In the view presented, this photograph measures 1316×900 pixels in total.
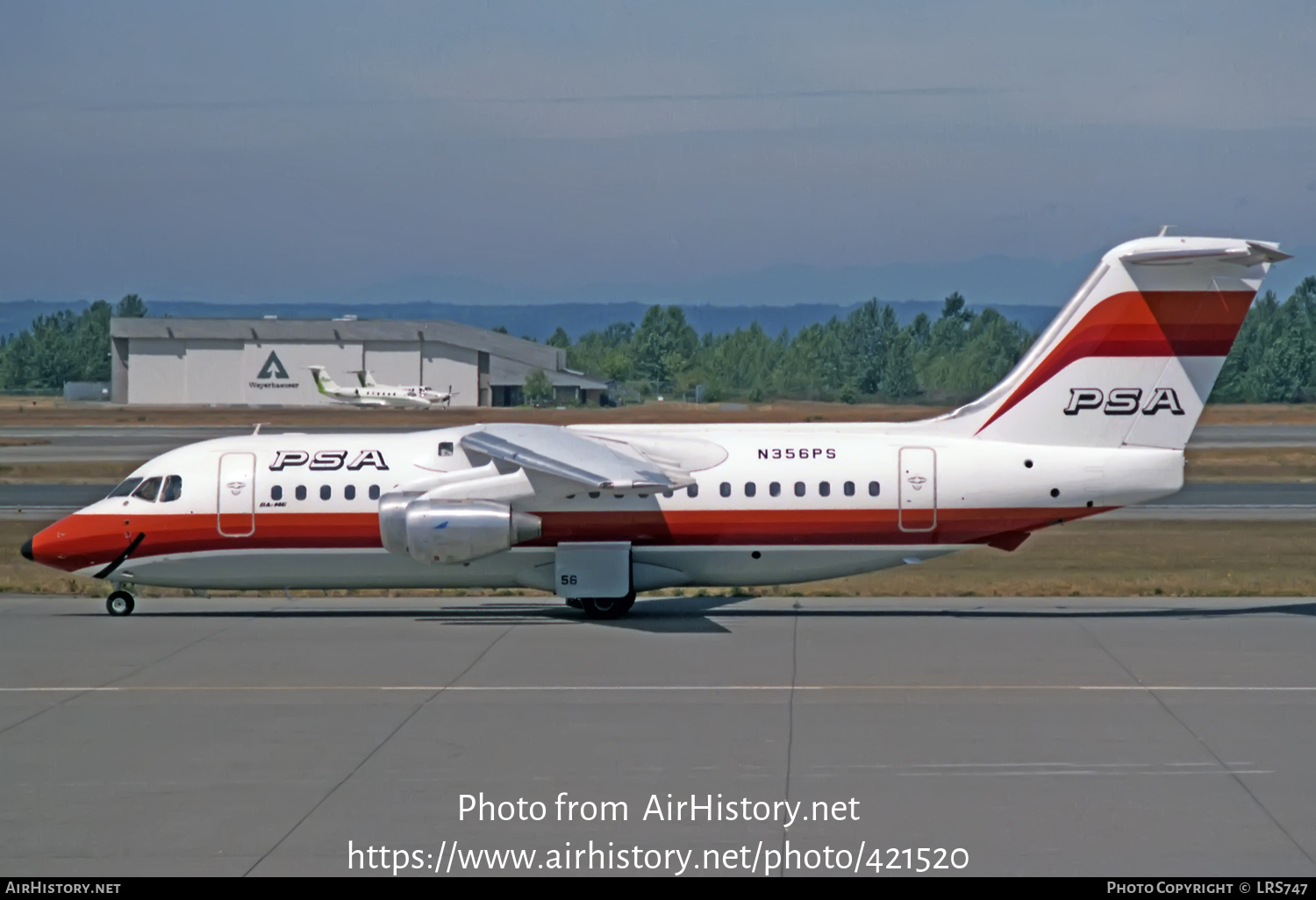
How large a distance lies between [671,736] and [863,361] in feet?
415

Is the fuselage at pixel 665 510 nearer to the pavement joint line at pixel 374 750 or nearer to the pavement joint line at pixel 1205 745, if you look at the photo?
the pavement joint line at pixel 1205 745

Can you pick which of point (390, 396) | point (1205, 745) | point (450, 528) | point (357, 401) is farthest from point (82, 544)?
point (357, 401)

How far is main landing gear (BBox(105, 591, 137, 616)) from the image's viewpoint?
24.8 metres

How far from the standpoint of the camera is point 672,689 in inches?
698

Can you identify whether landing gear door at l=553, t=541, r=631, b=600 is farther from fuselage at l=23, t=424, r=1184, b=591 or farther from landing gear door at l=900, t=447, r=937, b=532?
landing gear door at l=900, t=447, r=937, b=532

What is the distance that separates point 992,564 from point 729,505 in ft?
33.6

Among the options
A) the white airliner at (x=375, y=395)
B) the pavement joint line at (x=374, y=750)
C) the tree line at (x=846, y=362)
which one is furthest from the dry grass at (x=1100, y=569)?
the white airliner at (x=375, y=395)

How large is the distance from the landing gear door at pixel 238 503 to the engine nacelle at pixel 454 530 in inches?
122

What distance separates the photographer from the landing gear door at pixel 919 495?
2322 centimetres

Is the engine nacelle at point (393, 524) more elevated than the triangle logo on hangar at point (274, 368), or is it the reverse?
the triangle logo on hangar at point (274, 368)

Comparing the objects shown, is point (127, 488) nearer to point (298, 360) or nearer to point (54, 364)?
point (298, 360)

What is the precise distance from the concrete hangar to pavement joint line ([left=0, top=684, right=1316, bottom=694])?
101135 millimetres
